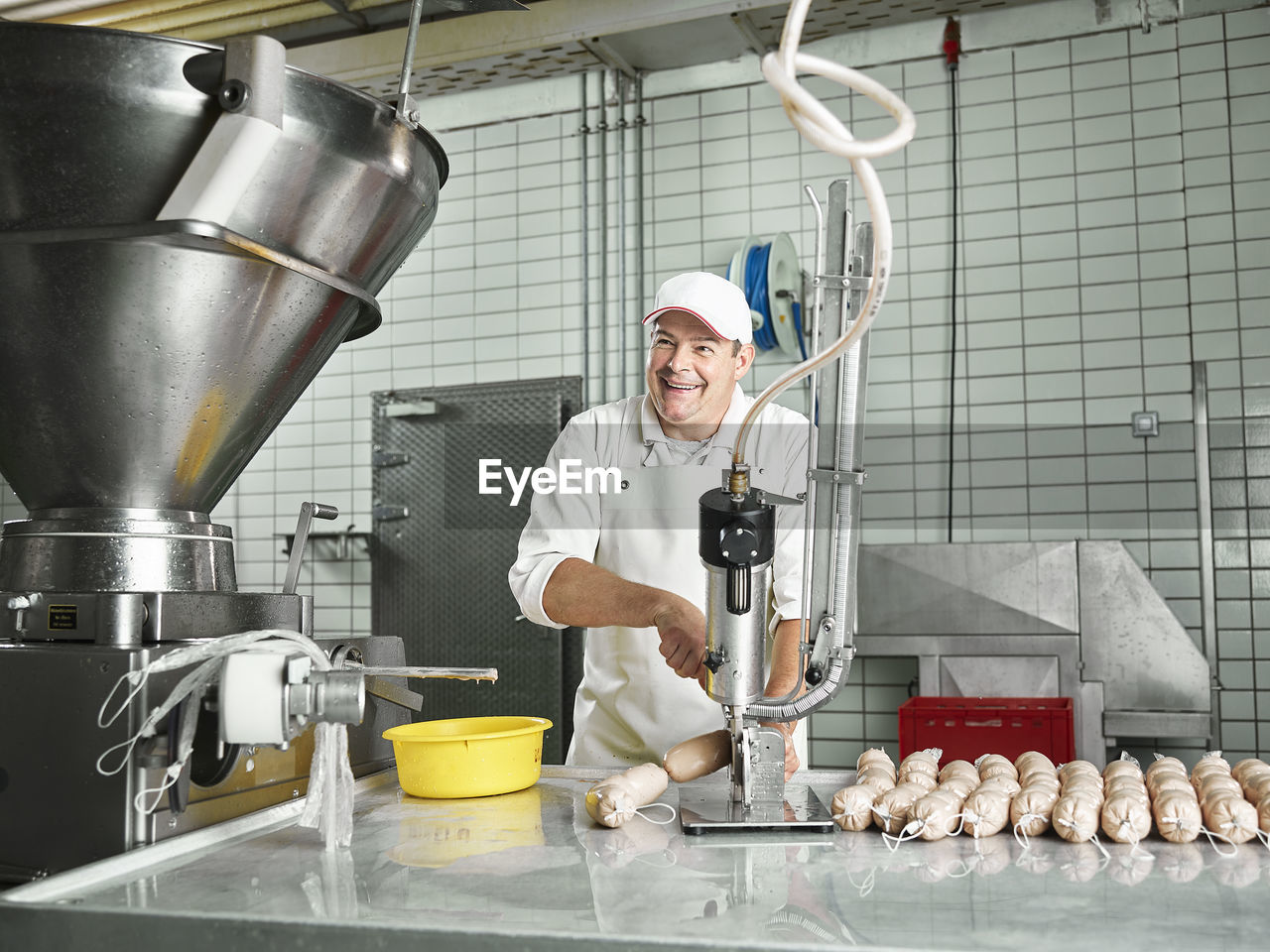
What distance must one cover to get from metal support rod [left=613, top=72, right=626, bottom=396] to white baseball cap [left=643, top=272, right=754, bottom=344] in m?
2.35

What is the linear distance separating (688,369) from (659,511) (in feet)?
1.07

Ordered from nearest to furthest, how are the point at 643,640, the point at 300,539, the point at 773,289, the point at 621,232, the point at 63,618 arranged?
the point at 63,618 < the point at 300,539 < the point at 643,640 < the point at 773,289 < the point at 621,232

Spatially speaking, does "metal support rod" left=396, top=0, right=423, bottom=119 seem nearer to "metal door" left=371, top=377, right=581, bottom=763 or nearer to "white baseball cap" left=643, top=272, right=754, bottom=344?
"white baseball cap" left=643, top=272, right=754, bottom=344

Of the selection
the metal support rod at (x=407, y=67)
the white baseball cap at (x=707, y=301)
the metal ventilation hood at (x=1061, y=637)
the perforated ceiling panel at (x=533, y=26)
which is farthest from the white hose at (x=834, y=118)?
the metal ventilation hood at (x=1061, y=637)

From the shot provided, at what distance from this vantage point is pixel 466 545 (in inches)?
189

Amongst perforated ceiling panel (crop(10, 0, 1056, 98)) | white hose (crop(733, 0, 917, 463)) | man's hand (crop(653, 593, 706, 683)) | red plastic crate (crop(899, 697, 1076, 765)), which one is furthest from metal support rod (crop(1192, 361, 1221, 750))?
white hose (crop(733, 0, 917, 463))

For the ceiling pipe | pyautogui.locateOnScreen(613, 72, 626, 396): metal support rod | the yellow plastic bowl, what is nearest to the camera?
the yellow plastic bowl

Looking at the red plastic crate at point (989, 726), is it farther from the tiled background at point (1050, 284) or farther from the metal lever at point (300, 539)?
the metal lever at point (300, 539)

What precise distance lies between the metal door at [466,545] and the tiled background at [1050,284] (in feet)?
0.95

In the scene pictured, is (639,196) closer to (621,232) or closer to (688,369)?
(621,232)

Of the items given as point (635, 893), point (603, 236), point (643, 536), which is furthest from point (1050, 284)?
point (635, 893)

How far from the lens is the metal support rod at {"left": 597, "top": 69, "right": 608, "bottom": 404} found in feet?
15.4

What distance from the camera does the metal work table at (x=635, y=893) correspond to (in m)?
0.95

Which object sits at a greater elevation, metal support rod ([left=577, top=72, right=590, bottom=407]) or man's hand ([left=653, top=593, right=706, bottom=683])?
metal support rod ([left=577, top=72, right=590, bottom=407])
